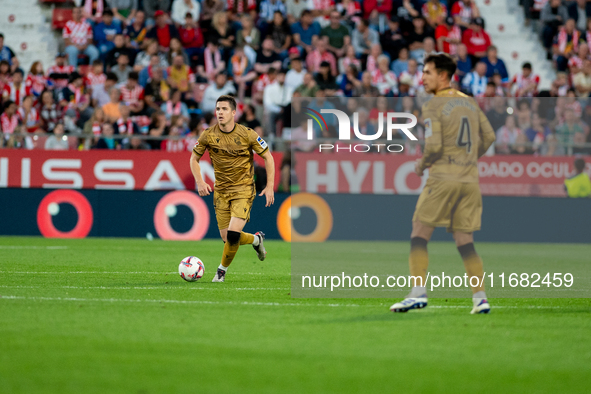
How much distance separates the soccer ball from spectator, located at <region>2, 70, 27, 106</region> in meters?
11.4

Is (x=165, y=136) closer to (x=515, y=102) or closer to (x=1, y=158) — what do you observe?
(x=1, y=158)

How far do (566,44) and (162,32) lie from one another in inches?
420

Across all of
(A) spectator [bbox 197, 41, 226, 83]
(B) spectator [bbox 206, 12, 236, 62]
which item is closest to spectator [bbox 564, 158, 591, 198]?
(A) spectator [bbox 197, 41, 226, 83]

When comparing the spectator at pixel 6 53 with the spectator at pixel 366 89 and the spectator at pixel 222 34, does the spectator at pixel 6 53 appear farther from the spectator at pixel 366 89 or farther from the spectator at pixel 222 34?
the spectator at pixel 366 89

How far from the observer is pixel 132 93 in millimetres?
19156

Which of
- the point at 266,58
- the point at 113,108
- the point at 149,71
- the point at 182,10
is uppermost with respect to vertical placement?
the point at 182,10

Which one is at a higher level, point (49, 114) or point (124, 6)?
point (124, 6)

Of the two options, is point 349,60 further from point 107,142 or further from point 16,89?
point 16,89

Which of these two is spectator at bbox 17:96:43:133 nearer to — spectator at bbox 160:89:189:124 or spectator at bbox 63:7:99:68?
spectator at bbox 63:7:99:68

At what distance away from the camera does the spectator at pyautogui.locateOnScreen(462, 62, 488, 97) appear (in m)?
20.1

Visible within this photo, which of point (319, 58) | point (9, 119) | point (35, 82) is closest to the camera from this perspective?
point (9, 119)

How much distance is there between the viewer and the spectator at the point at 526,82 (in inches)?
806

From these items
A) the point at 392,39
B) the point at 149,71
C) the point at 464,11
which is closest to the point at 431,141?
the point at 149,71

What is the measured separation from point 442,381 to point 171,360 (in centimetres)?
155
